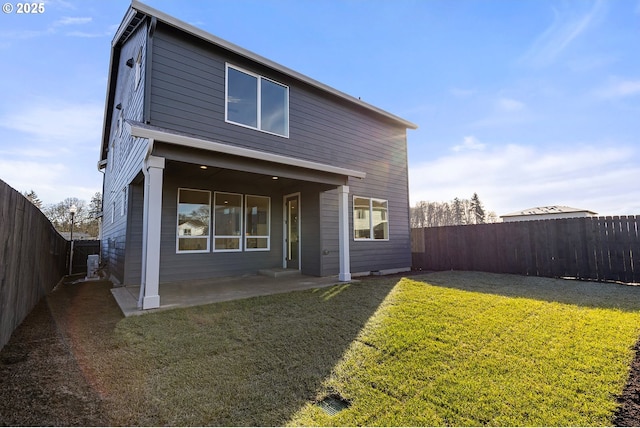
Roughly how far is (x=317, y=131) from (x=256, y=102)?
195cm

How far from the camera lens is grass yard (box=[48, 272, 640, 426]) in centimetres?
202

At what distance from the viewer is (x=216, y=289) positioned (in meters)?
5.98

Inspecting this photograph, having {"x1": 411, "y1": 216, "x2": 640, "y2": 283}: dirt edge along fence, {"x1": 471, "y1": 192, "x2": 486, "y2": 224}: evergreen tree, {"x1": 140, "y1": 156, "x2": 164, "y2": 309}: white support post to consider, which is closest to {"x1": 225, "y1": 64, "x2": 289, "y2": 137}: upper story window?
{"x1": 140, "y1": 156, "x2": 164, "y2": 309}: white support post

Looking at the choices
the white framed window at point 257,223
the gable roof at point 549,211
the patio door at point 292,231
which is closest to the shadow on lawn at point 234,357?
the white framed window at point 257,223

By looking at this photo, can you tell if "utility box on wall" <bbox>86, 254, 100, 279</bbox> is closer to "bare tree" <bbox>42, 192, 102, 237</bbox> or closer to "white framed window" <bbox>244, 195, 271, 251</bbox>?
"white framed window" <bbox>244, 195, 271, 251</bbox>

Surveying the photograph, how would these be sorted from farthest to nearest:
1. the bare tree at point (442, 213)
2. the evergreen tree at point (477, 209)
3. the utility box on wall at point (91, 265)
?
the bare tree at point (442, 213)
the evergreen tree at point (477, 209)
the utility box on wall at point (91, 265)

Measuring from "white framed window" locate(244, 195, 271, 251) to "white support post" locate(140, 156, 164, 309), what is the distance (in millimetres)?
3508

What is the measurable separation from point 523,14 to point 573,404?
25.5ft

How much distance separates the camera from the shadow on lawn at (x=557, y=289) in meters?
4.94

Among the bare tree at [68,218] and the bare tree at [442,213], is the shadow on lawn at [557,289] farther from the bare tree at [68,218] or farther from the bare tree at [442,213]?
the bare tree at [442,213]

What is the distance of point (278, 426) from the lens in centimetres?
188

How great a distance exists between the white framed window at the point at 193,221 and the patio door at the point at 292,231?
2.28 meters

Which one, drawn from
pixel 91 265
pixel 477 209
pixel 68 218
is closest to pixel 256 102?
pixel 91 265

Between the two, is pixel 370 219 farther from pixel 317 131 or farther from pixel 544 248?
pixel 544 248
